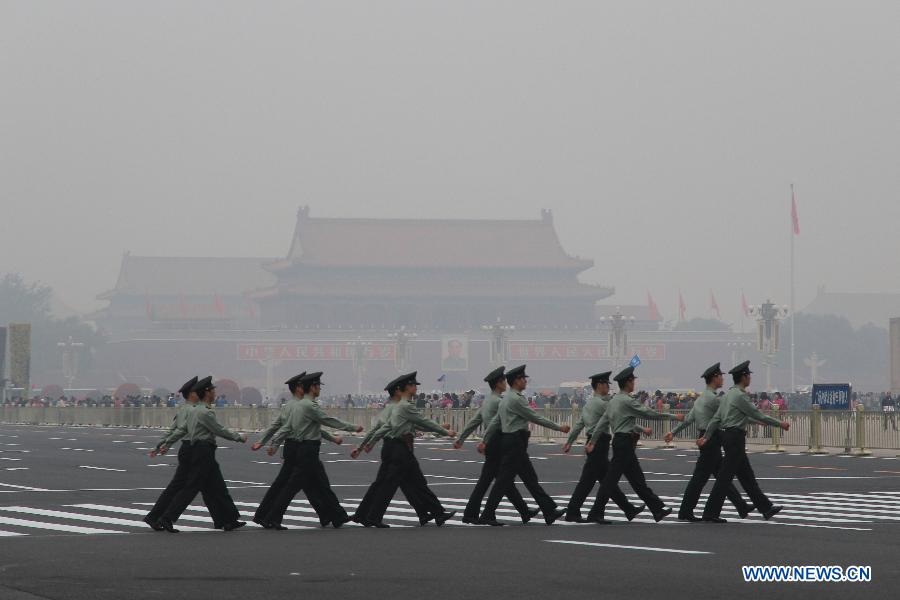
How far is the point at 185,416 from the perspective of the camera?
1459 centimetres

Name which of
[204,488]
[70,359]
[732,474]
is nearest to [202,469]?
[204,488]

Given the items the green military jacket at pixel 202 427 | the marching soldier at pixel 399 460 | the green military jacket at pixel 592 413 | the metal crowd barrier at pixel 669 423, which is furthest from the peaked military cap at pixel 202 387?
the metal crowd barrier at pixel 669 423

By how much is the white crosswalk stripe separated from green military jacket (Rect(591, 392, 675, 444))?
2.73ft

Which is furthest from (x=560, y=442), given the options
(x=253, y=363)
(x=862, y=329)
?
(x=862, y=329)

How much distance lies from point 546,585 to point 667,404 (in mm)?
34242

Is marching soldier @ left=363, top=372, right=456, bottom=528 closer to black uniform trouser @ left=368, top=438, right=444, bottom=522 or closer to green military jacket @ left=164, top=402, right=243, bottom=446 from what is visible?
black uniform trouser @ left=368, top=438, right=444, bottom=522

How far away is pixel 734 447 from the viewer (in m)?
15.2

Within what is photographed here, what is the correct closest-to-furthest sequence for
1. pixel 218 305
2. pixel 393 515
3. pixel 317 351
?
pixel 393 515 < pixel 317 351 < pixel 218 305

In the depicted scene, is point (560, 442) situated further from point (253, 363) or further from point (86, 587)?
point (253, 363)

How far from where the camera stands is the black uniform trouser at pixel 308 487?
1455 centimetres

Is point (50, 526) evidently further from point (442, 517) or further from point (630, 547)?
point (630, 547)

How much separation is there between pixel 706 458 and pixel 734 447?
1.08 feet

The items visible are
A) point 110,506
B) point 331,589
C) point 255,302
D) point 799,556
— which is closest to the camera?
point 331,589

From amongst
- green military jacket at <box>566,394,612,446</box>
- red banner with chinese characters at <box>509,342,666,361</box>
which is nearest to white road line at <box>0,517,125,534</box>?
green military jacket at <box>566,394,612,446</box>
